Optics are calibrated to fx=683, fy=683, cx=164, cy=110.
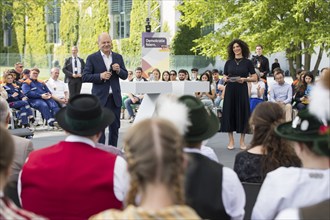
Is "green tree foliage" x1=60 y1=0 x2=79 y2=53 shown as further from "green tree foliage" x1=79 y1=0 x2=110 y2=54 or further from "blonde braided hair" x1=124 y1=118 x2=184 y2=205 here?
"blonde braided hair" x1=124 y1=118 x2=184 y2=205

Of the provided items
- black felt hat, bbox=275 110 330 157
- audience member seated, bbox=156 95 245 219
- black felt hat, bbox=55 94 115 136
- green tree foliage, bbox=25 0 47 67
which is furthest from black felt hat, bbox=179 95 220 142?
green tree foliage, bbox=25 0 47 67

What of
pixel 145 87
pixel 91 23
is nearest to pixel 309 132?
pixel 145 87

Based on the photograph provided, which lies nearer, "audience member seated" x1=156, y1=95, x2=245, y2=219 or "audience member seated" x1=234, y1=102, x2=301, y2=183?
"audience member seated" x1=156, y1=95, x2=245, y2=219

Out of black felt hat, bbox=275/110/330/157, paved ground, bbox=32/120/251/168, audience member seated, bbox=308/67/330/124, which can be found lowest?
paved ground, bbox=32/120/251/168

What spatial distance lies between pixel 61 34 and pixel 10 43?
6533 millimetres

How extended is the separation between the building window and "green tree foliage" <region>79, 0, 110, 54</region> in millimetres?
778

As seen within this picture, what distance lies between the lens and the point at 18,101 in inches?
634

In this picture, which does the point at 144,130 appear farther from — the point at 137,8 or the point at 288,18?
the point at 137,8

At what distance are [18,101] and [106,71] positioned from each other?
19.9 feet

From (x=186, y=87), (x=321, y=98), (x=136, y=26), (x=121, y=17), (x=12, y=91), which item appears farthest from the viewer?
(x=121, y=17)

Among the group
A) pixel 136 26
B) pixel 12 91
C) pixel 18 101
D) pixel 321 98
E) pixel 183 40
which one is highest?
pixel 136 26

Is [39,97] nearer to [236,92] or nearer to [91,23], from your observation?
[236,92]

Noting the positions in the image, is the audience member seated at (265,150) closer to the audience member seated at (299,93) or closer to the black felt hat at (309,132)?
the black felt hat at (309,132)

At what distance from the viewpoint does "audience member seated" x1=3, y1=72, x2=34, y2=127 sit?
16000mm
